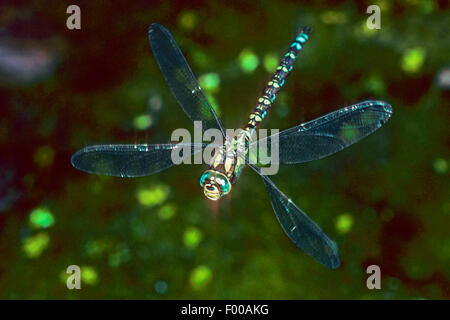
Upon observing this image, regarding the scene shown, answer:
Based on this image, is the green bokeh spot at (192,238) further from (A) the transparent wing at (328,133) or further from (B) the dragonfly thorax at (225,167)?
(A) the transparent wing at (328,133)

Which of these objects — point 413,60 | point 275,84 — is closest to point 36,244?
point 275,84

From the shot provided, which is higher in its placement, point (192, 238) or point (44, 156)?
point (44, 156)

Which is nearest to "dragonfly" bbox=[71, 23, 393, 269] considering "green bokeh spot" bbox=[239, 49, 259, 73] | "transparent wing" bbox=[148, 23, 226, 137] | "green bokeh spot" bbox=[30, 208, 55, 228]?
"transparent wing" bbox=[148, 23, 226, 137]

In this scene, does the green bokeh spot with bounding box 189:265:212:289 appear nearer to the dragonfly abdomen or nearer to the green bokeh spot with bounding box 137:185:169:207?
the green bokeh spot with bounding box 137:185:169:207

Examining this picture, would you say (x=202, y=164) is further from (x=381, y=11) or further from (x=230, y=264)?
(x=381, y=11)

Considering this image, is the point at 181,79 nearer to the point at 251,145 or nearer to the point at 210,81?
the point at 210,81

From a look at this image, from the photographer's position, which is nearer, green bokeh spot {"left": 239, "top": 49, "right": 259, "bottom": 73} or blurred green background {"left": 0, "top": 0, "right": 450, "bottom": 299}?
blurred green background {"left": 0, "top": 0, "right": 450, "bottom": 299}

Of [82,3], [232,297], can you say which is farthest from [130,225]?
[82,3]
